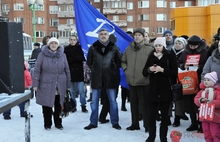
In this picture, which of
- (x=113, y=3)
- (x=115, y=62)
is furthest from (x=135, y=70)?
(x=113, y=3)

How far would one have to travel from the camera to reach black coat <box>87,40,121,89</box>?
660 cm

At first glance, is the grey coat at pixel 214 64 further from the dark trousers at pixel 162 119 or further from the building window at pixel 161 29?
the building window at pixel 161 29

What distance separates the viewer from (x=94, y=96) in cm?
678

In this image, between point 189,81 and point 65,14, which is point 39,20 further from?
point 189,81

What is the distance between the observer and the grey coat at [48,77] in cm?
662

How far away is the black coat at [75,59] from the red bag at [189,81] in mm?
2825

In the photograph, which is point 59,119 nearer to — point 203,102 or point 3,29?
point 203,102

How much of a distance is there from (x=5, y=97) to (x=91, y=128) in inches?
143

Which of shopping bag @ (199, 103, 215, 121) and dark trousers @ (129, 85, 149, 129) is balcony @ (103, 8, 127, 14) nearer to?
dark trousers @ (129, 85, 149, 129)

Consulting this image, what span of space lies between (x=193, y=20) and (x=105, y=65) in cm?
2588

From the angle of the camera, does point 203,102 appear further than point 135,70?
No

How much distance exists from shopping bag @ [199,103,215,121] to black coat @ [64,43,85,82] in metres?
3.92

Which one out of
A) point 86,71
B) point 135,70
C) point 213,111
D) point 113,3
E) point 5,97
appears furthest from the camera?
point 113,3

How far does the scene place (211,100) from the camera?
500 cm
